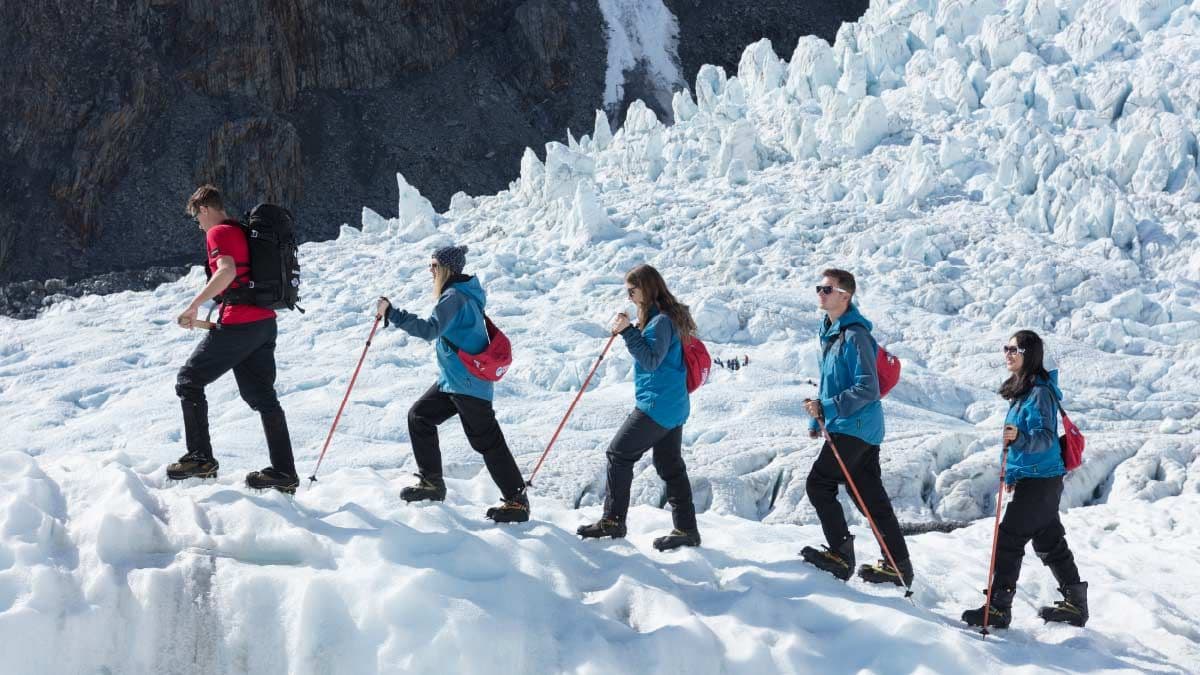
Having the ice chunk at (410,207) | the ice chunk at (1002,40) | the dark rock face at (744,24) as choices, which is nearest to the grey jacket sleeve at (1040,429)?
the ice chunk at (410,207)

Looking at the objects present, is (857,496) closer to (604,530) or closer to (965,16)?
(604,530)

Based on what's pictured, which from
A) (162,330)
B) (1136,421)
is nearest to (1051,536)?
(1136,421)

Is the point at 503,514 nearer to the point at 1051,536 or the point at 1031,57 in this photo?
the point at 1051,536

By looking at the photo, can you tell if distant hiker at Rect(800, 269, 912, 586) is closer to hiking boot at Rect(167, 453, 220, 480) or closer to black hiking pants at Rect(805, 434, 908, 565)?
black hiking pants at Rect(805, 434, 908, 565)

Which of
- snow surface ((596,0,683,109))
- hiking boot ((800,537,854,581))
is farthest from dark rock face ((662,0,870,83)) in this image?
hiking boot ((800,537,854,581))

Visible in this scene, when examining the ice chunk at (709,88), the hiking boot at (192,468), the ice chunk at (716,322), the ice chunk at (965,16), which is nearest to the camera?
the hiking boot at (192,468)

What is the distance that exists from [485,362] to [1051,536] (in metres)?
2.77

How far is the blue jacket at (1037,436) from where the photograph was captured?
4258 mm

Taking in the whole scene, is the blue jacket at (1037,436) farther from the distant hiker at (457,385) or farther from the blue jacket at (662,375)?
the distant hiker at (457,385)

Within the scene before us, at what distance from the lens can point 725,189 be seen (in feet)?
55.1

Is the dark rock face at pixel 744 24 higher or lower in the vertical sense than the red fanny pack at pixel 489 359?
higher

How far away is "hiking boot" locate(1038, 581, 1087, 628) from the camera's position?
4.44 metres

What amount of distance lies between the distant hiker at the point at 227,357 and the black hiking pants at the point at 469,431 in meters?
0.68

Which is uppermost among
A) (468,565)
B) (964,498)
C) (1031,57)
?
(1031,57)
